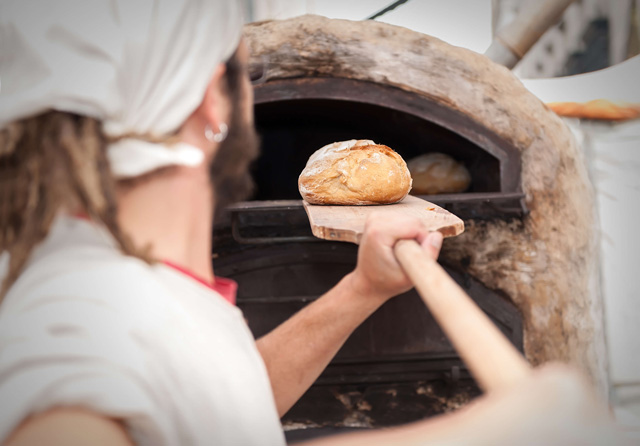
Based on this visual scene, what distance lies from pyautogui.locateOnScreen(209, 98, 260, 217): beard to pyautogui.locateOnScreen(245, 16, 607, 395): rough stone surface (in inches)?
39.6

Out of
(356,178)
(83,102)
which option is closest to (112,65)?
(83,102)

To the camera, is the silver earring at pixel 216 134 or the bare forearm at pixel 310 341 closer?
the silver earring at pixel 216 134

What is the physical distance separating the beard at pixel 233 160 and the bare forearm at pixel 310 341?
392 millimetres

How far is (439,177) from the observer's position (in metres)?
1.60

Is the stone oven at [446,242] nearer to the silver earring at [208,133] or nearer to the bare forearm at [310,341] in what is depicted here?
the bare forearm at [310,341]

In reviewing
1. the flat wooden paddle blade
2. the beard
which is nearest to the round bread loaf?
the flat wooden paddle blade

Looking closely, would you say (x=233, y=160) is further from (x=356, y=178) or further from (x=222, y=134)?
(x=356, y=178)

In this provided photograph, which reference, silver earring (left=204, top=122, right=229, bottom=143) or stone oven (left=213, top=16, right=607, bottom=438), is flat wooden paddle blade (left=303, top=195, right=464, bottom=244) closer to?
stone oven (left=213, top=16, right=607, bottom=438)

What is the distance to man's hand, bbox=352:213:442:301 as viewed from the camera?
2.28 ft

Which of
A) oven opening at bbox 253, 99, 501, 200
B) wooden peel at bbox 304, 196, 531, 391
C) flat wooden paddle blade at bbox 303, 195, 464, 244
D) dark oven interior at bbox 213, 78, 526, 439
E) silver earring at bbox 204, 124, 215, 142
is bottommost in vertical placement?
dark oven interior at bbox 213, 78, 526, 439

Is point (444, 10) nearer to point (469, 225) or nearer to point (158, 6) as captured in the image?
point (469, 225)

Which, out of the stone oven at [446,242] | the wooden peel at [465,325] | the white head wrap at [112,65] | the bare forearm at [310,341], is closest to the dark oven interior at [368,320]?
the stone oven at [446,242]

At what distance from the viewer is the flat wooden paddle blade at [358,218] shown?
830mm

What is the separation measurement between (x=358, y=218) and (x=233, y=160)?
555mm
